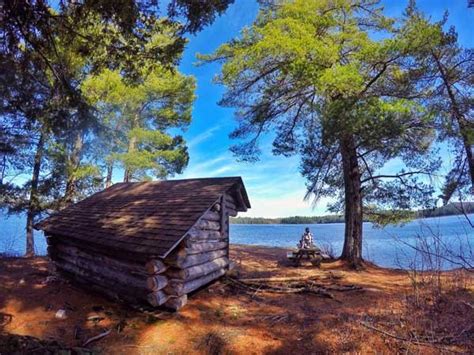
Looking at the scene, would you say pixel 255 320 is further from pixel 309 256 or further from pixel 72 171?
pixel 72 171

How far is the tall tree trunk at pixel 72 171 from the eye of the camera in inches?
586

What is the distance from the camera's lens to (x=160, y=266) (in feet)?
22.3

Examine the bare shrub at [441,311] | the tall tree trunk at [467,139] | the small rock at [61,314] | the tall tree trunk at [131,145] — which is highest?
the tall tree trunk at [131,145]

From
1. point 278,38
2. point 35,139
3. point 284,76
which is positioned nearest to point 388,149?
point 284,76

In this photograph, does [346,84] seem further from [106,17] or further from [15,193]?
[15,193]

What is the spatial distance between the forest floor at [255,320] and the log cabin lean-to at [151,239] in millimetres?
479

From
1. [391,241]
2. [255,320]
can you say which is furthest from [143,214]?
[391,241]

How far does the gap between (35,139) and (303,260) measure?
1357 centimetres

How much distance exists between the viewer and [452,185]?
9555 mm

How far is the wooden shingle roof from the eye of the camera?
708 centimetres

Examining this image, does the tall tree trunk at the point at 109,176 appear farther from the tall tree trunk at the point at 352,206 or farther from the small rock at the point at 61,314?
the tall tree trunk at the point at 352,206

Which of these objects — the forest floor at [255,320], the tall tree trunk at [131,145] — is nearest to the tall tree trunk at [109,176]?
the tall tree trunk at [131,145]

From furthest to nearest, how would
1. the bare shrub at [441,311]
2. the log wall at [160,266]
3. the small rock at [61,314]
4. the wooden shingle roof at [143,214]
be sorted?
the wooden shingle roof at [143,214] → the log wall at [160,266] → the small rock at [61,314] → the bare shrub at [441,311]

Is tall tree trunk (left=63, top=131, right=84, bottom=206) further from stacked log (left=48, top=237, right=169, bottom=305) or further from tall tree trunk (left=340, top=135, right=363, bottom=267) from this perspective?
tall tree trunk (left=340, top=135, right=363, bottom=267)
